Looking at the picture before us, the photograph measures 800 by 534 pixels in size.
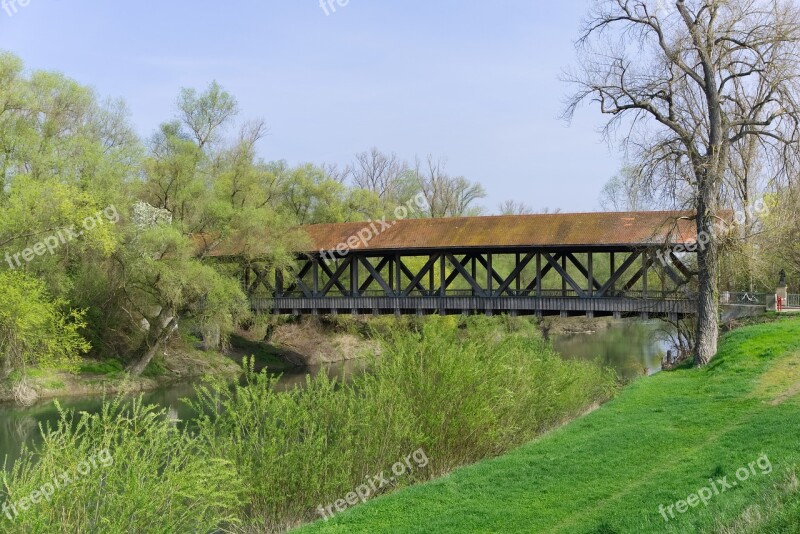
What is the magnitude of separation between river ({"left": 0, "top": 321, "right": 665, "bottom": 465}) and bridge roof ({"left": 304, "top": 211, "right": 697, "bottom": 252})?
340 centimetres

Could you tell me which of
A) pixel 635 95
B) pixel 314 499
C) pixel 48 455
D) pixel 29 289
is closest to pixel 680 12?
pixel 635 95

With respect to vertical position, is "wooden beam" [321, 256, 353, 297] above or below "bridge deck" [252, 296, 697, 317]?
above

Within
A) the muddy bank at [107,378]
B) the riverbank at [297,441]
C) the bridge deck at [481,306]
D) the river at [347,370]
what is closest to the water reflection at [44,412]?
the river at [347,370]

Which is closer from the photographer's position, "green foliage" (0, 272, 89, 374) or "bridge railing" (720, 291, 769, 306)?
"green foliage" (0, 272, 89, 374)

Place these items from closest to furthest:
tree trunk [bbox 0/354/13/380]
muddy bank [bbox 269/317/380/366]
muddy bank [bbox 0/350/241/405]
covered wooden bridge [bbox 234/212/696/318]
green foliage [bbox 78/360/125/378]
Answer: tree trunk [bbox 0/354/13/380]
muddy bank [bbox 0/350/241/405]
covered wooden bridge [bbox 234/212/696/318]
green foliage [bbox 78/360/125/378]
muddy bank [bbox 269/317/380/366]

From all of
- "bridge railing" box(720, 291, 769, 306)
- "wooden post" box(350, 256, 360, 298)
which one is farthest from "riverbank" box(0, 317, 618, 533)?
"wooden post" box(350, 256, 360, 298)

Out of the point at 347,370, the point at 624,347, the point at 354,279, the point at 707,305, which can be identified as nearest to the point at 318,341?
the point at 347,370

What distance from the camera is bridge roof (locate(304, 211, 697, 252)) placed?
19.9 meters

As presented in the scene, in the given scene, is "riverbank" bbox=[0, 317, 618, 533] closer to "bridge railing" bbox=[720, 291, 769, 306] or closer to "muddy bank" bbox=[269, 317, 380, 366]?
"bridge railing" bbox=[720, 291, 769, 306]

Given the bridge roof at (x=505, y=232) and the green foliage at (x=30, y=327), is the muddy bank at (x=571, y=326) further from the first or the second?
the green foliage at (x=30, y=327)

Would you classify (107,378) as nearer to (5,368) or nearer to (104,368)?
(104,368)

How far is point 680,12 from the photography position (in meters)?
13.4

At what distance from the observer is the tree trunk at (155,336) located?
22188 mm

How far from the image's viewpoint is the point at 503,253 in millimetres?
22516
